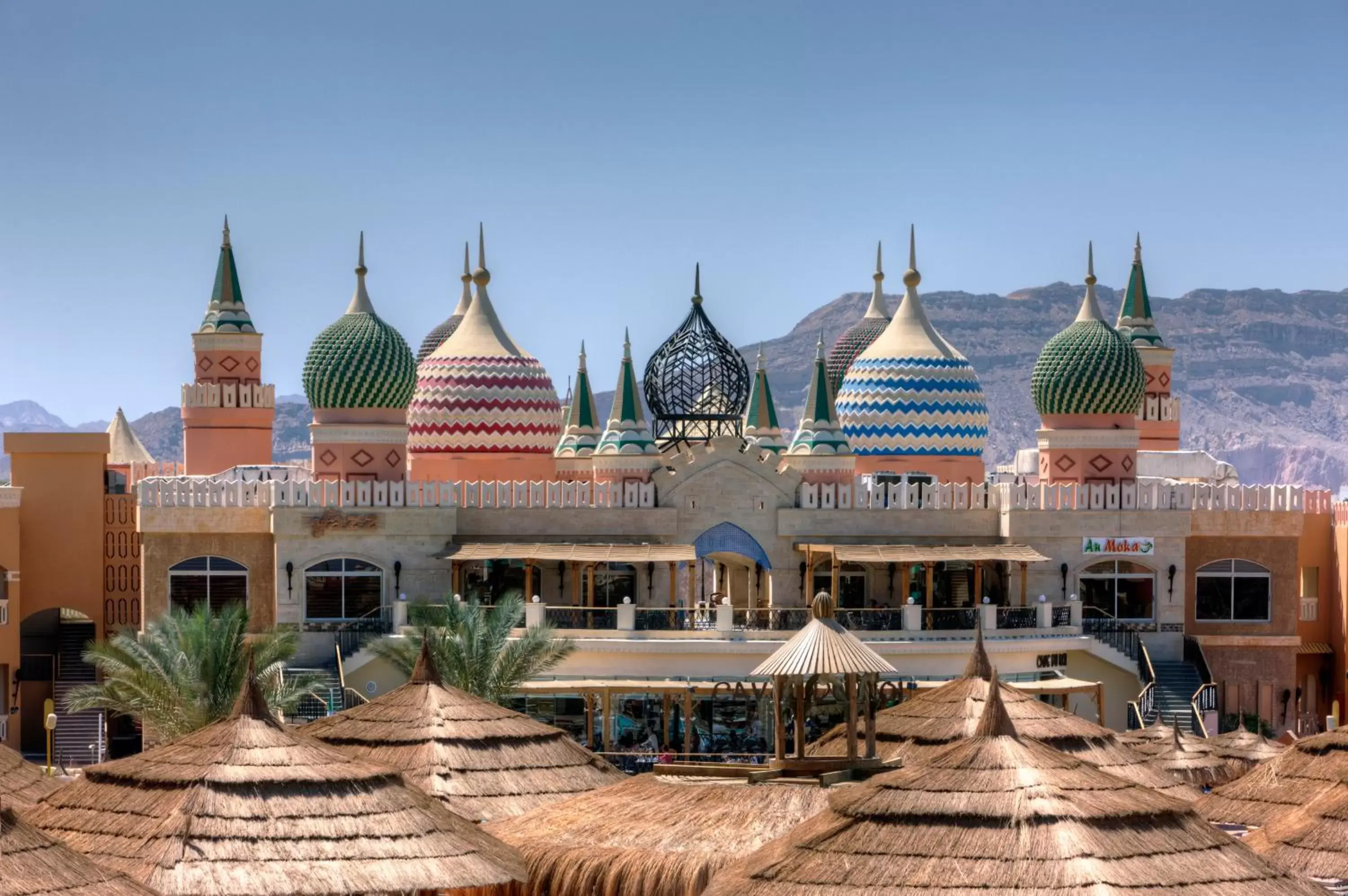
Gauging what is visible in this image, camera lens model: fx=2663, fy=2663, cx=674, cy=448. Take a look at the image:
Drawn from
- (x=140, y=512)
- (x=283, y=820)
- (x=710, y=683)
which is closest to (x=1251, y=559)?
(x=710, y=683)

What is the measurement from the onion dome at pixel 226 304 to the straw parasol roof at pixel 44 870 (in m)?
36.7

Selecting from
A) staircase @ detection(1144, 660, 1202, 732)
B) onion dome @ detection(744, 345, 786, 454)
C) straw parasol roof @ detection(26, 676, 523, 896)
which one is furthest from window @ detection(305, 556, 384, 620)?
straw parasol roof @ detection(26, 676, 523, 896)

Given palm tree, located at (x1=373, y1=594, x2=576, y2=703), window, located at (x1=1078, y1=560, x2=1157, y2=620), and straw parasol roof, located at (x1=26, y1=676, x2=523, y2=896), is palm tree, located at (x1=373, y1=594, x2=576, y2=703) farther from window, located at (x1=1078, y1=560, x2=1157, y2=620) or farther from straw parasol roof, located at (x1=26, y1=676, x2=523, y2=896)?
straw parasol roof, located at (x1=26, y1=676, x2=523, y2=896)

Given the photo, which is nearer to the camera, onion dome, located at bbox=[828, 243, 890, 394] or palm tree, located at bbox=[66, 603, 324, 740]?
palm tree, located at bbox=[66, 603, 324, 740]

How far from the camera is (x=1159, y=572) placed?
4828 centimetres

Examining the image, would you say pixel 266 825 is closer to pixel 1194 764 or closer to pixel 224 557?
pixel 1194 764

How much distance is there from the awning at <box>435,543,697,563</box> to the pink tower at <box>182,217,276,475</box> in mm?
10319

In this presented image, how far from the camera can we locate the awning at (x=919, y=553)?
45.8 metres

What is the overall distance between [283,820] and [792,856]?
16.2 feet

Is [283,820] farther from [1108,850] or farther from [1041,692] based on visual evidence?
[1041,692]

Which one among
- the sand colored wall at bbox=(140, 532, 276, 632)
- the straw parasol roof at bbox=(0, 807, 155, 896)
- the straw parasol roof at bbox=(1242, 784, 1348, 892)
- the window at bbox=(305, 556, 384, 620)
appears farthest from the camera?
the sand colored wall at bbox=(140, 532, 276, 632)

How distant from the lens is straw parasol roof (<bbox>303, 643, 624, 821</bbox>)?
90.0 ft

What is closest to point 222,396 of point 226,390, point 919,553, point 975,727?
point 226,390

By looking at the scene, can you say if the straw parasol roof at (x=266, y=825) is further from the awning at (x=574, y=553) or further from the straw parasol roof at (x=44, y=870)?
the awning at (x=574, y=553)
